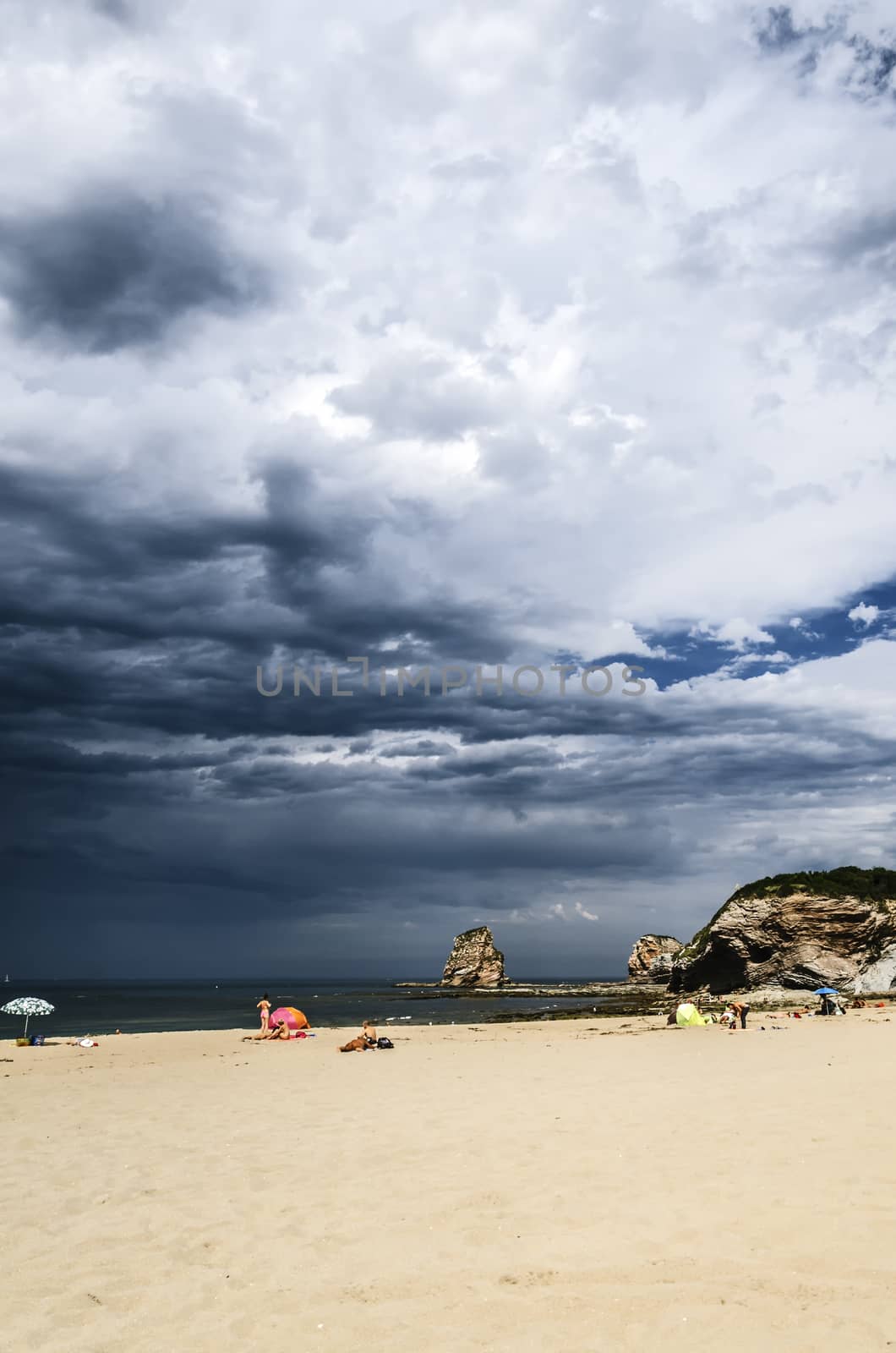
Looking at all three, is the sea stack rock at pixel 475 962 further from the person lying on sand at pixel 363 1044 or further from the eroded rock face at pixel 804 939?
the person lying on sand at pixel 363 1044

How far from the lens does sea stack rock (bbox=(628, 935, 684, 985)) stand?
148 m

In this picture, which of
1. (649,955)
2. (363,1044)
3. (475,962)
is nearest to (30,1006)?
(363,1044)

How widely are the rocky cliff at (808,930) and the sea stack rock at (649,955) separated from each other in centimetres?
8007

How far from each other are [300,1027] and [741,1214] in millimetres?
33243

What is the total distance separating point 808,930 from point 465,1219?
65.4 m

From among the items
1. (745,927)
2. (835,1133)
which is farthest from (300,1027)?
(745,927)

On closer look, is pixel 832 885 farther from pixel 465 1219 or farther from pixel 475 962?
pixel 475 962

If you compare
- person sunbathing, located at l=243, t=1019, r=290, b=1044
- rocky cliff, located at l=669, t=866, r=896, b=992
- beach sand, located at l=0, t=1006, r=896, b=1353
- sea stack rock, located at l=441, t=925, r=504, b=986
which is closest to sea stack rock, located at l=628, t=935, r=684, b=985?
sea stack rock, located at l=441, t=925, r=504, b=986

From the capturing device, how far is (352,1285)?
7.10 metres

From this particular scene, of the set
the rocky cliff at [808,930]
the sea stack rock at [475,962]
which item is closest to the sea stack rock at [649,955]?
A: the sea stack rock at [475,962]

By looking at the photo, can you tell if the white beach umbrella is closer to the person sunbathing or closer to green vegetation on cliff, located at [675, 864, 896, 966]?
the person sunbathing

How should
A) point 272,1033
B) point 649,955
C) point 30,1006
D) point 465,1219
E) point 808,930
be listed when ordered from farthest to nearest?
1. point 649,955
2. point 808,930
3. point 30,1006
4. point 272,1033
5. point 465,1219

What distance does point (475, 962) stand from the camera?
521 feet

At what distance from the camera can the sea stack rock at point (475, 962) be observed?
158 metres
